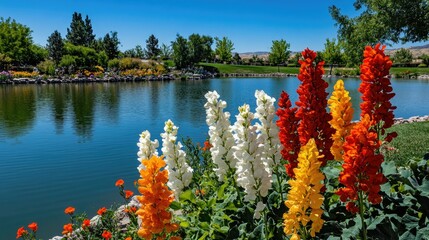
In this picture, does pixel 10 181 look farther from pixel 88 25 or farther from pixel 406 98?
pixel 88 25

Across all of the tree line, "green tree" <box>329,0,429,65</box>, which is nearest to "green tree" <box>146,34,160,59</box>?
the tree line

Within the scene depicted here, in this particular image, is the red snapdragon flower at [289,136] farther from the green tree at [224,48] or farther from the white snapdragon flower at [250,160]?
the green tree at [224,48]

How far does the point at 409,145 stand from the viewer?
33.9ft

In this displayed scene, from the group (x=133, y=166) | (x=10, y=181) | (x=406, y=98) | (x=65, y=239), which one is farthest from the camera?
(x=406, y=98)

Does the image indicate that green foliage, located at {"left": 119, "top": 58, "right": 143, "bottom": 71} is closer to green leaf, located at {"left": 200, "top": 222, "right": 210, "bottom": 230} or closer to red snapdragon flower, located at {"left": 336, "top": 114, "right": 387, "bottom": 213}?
green leaf, located at {"left": 200, "top": 222, "right": 210, "bottom": 230}

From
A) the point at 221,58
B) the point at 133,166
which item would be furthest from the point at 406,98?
the point at 221,58

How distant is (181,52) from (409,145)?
72.0m

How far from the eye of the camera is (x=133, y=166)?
12.5m

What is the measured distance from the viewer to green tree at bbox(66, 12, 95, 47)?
93.1m

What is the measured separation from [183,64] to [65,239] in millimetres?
77245

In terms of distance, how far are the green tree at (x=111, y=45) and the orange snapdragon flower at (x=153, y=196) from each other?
86099mm

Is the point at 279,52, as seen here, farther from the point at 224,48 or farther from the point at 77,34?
the point at 77,34

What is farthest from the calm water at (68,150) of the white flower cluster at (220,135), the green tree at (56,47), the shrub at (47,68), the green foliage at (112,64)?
the green foliage at (112,64)

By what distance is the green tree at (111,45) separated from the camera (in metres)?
84.3
